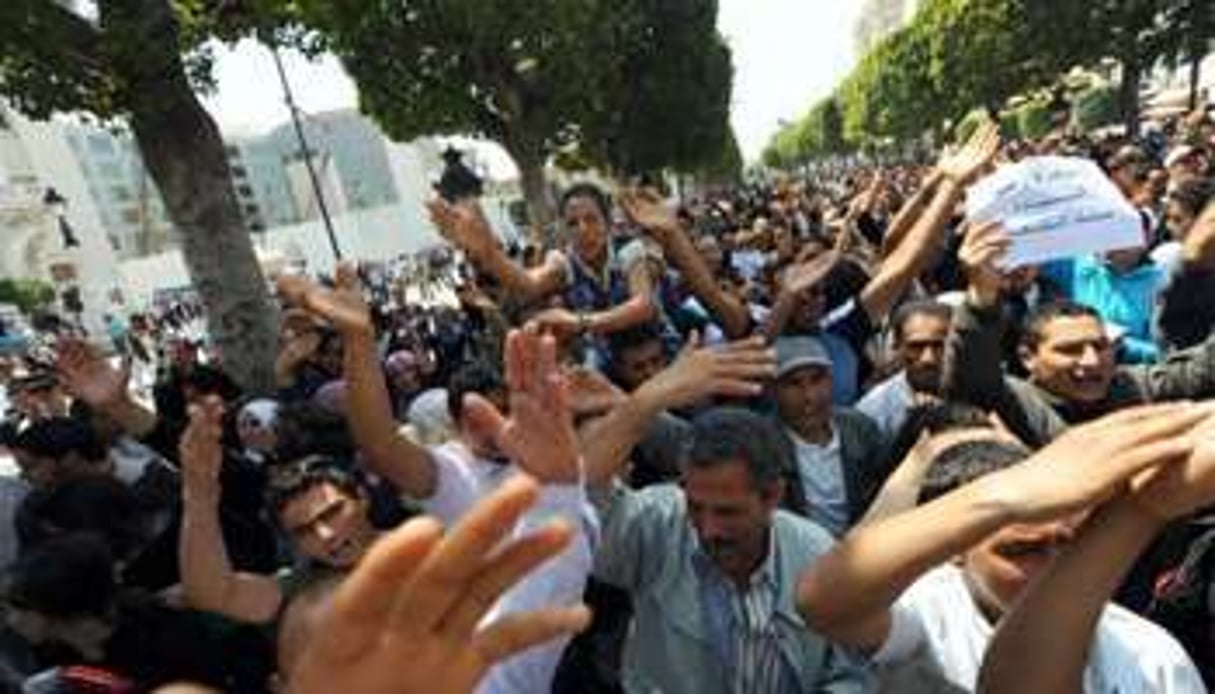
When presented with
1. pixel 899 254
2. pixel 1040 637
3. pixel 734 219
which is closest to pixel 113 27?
pixel 899 254

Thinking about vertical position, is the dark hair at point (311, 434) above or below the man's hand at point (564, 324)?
below

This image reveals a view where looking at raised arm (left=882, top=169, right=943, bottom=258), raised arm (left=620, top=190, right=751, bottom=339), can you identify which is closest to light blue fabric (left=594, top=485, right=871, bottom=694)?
raised arm (left=620, top=190, right=751, bottom=339)

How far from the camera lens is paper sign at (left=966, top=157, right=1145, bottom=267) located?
4871 mm

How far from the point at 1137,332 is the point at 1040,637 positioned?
406 centimetres

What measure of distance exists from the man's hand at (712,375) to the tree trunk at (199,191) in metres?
6.01

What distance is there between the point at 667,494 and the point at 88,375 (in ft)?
10.1

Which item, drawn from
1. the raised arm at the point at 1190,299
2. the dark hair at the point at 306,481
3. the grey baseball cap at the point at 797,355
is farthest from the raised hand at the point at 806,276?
the dark hair at the point at 306,481

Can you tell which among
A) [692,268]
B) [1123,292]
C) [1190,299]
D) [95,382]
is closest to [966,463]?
[692,268]

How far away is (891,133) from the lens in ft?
222

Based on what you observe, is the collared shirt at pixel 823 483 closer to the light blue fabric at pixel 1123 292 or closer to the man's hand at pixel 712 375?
the man's hand at pixel 712 375

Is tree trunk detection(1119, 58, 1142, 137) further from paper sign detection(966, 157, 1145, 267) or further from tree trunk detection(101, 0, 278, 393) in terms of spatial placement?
paper sign detection(966, 157, 1145, 267)

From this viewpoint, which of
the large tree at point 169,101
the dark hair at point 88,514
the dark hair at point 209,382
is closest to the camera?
the dark hair at point 88,514

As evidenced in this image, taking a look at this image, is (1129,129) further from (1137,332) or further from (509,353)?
(509,353)

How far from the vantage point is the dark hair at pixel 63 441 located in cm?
470
